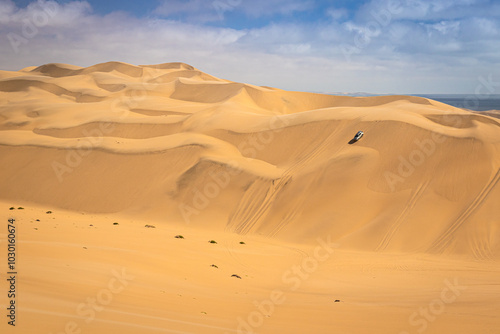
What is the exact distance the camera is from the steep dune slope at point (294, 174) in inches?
636

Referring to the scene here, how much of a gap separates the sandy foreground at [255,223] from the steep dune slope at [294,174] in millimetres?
77

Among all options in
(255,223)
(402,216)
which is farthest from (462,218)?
(255,223)

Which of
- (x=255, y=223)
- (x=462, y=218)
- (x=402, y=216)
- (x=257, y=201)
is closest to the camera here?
(x=462, y=218)

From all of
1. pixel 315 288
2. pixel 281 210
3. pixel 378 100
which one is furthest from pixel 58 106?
pixel 315 288

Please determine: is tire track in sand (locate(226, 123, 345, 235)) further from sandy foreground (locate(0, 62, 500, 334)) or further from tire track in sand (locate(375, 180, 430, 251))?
tire track in sand (locate(375, 180, 430, 251))

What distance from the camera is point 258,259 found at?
12.8 m

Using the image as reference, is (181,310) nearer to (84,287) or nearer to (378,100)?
(84,287)

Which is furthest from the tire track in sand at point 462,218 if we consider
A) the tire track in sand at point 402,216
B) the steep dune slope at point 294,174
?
the tire track in sand at point 402,216

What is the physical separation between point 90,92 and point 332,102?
103ft

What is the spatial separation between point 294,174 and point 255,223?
372 cm

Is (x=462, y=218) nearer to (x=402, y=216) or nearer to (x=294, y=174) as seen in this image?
(x=402, y=216)

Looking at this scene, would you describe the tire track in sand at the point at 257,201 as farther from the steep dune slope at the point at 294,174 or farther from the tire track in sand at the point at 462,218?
the tire track in sand at the point at 462,218

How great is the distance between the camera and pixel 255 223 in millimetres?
17969

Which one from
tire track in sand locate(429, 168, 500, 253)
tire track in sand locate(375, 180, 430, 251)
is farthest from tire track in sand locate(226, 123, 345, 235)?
tire track in sand locate(429, 168, 500, 253)
